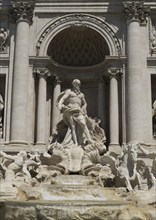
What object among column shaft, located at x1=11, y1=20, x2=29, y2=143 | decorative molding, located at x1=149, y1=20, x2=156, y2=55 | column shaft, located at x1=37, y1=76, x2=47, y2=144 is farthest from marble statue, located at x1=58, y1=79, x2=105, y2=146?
decorative molding, located at x1=149, y1=20, x2=156, y2=55

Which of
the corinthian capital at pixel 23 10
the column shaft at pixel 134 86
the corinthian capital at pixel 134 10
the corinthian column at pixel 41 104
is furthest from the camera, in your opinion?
the corinthian capital at pixel 23 10

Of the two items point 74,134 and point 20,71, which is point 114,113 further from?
point 20,71

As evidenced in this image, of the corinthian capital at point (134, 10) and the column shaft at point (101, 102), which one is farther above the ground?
the corinthian capital at point (134, 10)

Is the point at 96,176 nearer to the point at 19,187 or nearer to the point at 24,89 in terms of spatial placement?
the point at 19,187

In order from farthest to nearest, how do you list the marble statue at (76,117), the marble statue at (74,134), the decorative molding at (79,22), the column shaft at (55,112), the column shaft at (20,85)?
the column shaft at (55,112), the decorative molding at (79,22), the column shaft at (20,85), the marble statue at (76,117), the marble statue at (74,134)

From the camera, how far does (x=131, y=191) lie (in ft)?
61.2

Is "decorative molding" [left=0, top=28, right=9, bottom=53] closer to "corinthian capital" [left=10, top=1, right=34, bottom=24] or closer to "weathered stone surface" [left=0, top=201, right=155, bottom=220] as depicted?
"corinthian capital" [left=10, top=1, right=34, bottom=24]

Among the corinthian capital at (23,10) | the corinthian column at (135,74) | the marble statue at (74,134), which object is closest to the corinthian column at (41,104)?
the marble statue at (74,134)

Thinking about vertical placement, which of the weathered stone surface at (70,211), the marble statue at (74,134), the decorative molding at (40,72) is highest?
the decorative molding at (40,72)

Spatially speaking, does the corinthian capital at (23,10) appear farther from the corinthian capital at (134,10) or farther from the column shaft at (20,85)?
the corinthian capital at (134,10)

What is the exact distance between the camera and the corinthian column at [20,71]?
2378cm

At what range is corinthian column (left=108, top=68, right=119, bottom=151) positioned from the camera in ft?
79.0

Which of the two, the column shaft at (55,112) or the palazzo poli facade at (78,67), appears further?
the column shaft at (55,112)

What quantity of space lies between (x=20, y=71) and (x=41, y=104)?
86.6 inches
